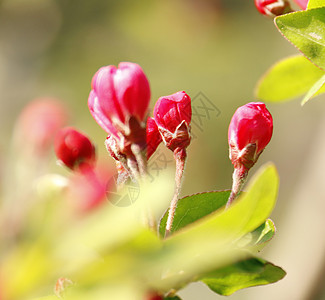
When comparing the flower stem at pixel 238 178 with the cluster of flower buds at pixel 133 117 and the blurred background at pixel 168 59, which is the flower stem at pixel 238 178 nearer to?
the cluster of flower buds at pixel 133 117

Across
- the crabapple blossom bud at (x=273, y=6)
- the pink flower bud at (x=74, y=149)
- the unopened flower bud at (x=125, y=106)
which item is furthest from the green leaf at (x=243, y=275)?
the crabapple blossom bud at (x=273, y=6)

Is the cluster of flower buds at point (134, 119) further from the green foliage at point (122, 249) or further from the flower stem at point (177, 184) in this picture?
the green foliage at point (122, 249)

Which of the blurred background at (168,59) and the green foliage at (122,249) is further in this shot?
the blurred background at (168,59)

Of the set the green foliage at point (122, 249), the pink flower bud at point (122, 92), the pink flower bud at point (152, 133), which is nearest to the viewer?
the green foliage at point (122, 249)

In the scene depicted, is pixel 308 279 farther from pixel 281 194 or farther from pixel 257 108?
pixel 281 194

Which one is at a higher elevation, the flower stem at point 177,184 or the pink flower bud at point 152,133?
the pink flower bud at point 152,133

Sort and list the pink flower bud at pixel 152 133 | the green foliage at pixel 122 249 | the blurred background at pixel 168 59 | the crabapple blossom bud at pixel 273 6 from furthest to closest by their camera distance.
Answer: the blurred background at pixel 168 59, the crabapple blossom bud at pixel 273 6, the pink flower bud at pixel 152 133, the green foliage at pixel 122 249

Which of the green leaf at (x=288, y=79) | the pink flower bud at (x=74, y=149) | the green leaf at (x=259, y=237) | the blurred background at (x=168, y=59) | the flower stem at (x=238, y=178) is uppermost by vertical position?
the blurred background at (x=168, y=59)
